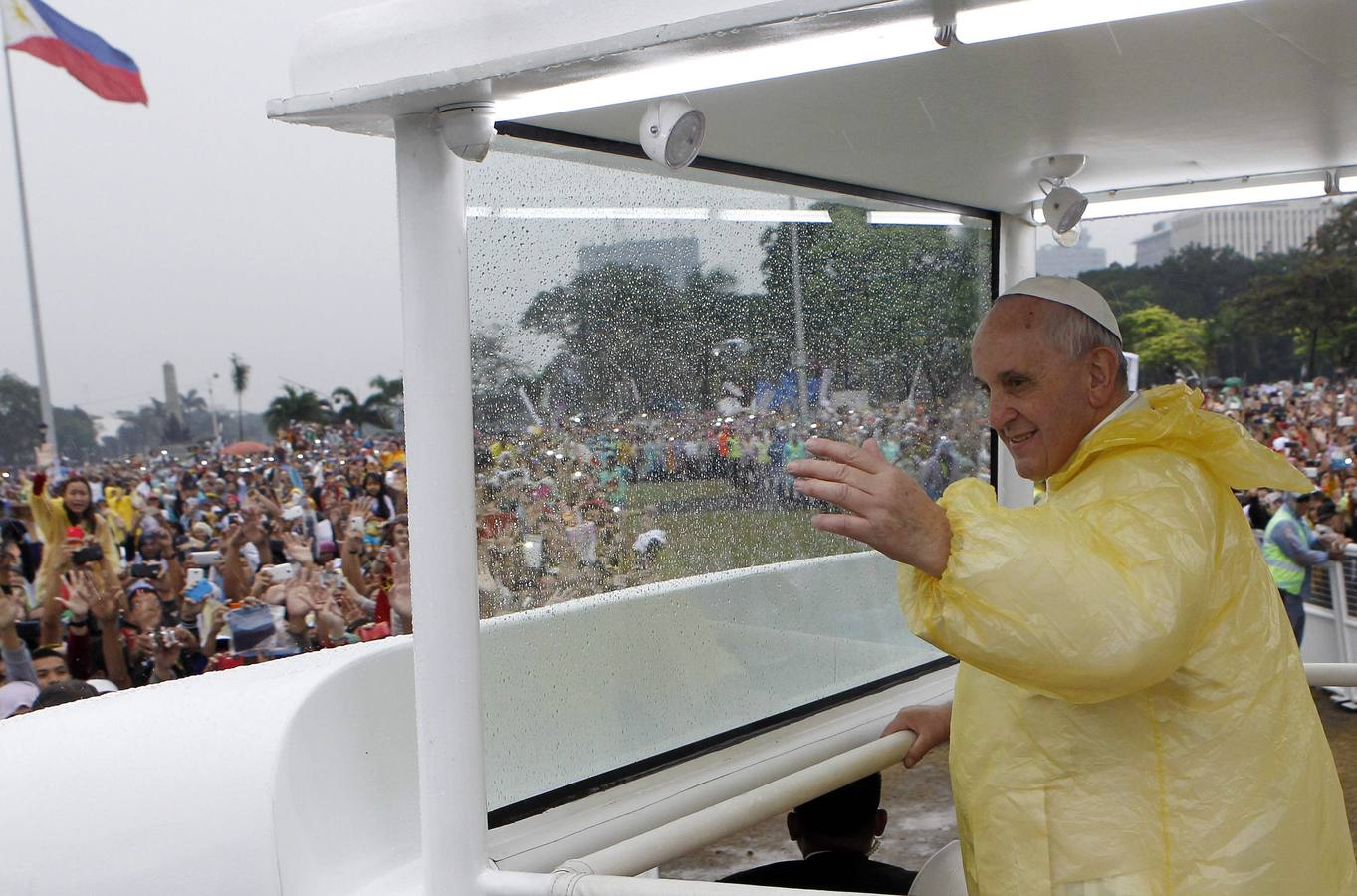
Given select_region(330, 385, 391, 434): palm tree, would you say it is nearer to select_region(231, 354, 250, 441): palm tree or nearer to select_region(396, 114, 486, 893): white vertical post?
select_region(231, 354, 250, 441): palm tree

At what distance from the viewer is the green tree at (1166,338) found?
1204 inches

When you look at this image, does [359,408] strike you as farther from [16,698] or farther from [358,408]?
[16,698]

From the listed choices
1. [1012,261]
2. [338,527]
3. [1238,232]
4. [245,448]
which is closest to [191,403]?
[245,448]

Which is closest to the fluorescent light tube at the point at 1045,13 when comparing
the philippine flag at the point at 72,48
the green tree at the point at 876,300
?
the green tree at the point at 876,300

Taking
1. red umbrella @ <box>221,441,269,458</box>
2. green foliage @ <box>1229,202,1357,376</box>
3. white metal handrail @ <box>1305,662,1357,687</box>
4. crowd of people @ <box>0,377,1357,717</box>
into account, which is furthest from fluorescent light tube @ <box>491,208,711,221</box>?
green foliage @ <box>1229,202,1357,376</box>

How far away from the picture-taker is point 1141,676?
4.36ft

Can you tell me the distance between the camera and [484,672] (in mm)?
1926

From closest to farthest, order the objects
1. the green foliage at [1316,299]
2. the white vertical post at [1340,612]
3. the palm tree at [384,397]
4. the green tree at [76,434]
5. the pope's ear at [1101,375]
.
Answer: the pope's ear at [1101,375], the white vertical post at [1340,612], the green tree at [76,434], the palm tree at [384,397], the green foliage at [1316,299]

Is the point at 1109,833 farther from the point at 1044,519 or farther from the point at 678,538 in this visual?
the point at 678,538

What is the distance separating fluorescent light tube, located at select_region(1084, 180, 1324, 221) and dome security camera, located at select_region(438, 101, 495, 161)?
6.71ft

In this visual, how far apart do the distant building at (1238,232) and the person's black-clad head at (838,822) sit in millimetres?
30011

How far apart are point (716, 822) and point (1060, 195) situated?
1.84m

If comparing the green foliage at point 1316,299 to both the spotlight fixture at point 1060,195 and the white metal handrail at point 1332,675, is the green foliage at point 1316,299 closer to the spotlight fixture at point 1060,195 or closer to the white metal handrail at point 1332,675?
the spotlight fixture at point 1060,195

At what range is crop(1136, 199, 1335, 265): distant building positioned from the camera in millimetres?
32500
